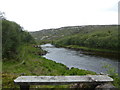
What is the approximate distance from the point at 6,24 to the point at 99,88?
76.2 ft

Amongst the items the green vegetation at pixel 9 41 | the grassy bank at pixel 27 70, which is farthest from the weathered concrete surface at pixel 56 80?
the green vegetation at pixel 9 41

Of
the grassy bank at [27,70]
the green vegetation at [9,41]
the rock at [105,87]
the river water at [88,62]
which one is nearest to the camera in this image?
the rock at [105,87]

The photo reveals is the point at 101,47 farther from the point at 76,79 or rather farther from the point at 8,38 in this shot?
the point at 76,79

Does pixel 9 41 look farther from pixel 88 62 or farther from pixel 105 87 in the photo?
pixel 105 87

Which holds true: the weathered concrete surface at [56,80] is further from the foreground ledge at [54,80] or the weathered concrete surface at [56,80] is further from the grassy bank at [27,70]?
the grassy bank at [27,70]

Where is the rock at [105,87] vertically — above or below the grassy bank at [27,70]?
above

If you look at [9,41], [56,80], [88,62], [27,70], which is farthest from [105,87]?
[88,62]

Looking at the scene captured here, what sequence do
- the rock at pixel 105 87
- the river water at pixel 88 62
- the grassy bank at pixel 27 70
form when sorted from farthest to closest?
the river water at pixel 88 62, the grassy bank at pixel 27 70, the rock at pixel 105 87

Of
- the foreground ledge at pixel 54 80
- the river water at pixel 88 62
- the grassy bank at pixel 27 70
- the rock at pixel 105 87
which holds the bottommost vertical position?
the river water at pixel 88 62

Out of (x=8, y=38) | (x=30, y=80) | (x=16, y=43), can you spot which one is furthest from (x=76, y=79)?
(x=16, y=43)

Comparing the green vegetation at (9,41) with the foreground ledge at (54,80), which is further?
the green vegetation at (9,41)

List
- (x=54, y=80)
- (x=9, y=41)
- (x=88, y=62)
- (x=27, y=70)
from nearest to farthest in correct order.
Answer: (x=54, y=80) → (x=27, y=70) → (x=9, y=41) → (x=88, y=62)

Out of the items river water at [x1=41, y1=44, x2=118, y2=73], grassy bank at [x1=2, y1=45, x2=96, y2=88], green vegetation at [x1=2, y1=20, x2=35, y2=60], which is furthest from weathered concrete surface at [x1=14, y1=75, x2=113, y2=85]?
green vegetation at [x1=2, y1=20, x2=35, y2=60]

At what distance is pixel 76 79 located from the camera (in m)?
4.92
